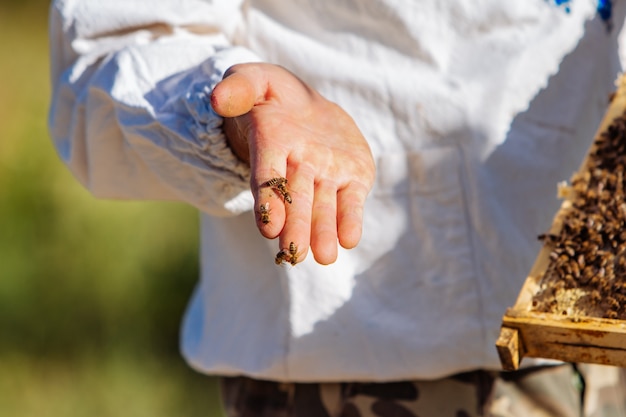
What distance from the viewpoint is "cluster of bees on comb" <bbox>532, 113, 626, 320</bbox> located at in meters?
1.77

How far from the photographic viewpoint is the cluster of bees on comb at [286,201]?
1481 mm

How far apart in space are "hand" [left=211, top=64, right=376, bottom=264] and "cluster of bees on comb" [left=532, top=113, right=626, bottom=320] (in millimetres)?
469

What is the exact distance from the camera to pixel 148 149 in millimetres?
2137

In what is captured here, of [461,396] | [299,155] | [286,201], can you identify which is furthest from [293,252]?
[461,396]

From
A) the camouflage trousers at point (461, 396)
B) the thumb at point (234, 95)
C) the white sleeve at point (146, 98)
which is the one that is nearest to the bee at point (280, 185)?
the thumb at point (234, 95)

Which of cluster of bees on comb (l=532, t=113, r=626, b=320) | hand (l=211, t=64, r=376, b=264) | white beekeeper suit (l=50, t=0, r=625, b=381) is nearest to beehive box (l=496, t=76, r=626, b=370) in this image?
cluster of bees on comb (l=532, t=113, r=626, b=320)

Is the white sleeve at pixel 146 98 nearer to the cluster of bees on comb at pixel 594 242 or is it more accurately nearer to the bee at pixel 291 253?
the bee at pixel 291 253

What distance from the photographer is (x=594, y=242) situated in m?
1.92

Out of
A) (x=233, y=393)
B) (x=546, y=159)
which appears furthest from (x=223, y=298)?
(x=546, y=159)

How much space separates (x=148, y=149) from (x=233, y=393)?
31.9 inches

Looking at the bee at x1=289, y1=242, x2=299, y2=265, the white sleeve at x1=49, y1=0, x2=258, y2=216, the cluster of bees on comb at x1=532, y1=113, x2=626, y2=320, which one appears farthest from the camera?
the white sleeve at x1=49, y1=0, x2=258, y2=216

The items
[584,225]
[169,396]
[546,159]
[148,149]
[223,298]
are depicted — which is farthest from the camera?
[169,396]

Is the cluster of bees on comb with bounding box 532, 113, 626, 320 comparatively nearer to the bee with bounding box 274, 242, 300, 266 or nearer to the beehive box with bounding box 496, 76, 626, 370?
the beehive box with bounding box 496, 76, 626, 370

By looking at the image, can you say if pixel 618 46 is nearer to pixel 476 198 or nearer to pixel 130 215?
pixel 476 198
